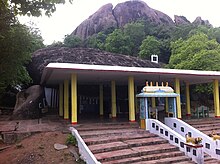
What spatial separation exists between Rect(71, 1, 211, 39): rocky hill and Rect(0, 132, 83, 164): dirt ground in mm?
37071

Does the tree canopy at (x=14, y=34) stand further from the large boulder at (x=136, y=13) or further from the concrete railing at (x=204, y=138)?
the large boulder at (x=136, y=13)

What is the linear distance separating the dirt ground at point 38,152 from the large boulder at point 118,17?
37.1 m

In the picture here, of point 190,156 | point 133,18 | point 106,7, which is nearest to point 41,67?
point 190,156

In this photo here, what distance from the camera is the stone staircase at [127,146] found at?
8.05 m

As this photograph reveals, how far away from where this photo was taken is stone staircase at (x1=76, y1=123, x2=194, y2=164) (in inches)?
317

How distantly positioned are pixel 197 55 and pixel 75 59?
34.3 ft

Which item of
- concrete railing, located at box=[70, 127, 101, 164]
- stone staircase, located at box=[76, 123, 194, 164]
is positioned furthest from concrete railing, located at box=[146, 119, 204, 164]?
concrete railing, located at box=[70, 127, 101, 164]

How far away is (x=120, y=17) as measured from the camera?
48312 millimetres

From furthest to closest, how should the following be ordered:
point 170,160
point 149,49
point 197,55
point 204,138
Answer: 1. point 149,49
2. point 197,55
3. point 204,138
4. point 170,160

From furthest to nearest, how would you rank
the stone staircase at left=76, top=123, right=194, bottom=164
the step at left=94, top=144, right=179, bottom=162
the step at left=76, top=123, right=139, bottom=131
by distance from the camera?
the step at left=76, top=123, right=139, bottom=131, the stone staircase at left=76, top=123, right=194, bottom=164, the step at left=94, top=144, right=179, bottom=162

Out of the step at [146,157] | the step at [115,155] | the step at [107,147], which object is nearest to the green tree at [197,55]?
the step at [146,157]

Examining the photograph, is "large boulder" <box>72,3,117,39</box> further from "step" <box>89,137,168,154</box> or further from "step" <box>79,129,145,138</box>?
"step" <box>89,137,168,154</box>

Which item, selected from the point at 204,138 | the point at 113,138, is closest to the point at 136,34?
the point at 204,138

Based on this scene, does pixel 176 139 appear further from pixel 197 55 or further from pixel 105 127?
pixel 197 55
